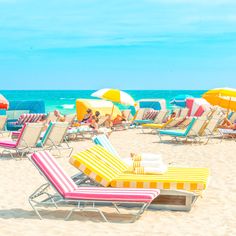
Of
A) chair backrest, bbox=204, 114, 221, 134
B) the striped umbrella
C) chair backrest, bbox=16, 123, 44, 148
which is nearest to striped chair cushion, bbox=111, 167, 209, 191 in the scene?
chair backrest, bbox=16, 123, 44, 148

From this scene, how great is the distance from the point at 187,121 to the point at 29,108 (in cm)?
824

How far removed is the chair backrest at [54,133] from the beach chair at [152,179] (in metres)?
4.29

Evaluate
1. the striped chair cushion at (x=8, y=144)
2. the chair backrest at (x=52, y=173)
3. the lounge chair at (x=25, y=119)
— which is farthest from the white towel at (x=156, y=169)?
the lounge chair at (x=25, y=119)

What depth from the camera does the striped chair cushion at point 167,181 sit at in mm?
6289

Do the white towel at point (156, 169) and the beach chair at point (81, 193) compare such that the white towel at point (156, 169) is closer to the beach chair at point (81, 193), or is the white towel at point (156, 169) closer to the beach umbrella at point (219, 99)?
the beach chair at point (81, 193)

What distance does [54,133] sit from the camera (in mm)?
11562

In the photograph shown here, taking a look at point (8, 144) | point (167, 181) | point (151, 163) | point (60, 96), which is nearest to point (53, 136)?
point (8, 144)

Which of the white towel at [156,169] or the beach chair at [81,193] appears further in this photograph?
the white towel at [156,169]

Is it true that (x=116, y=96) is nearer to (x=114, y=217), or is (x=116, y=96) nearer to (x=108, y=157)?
(x=108, y=157)

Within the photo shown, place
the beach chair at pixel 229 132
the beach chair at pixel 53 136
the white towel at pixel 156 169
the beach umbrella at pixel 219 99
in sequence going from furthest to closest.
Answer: the beach umbrella at pixel 219 99
the beach chair at pixel 229 132
the beach chair at pixel 53 136
the white towel at pixel 156 169

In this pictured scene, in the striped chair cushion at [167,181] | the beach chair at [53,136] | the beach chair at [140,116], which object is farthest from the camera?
the beach chair at [140,116]

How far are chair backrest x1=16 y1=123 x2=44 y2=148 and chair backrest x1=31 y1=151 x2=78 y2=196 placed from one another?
4.90 metres

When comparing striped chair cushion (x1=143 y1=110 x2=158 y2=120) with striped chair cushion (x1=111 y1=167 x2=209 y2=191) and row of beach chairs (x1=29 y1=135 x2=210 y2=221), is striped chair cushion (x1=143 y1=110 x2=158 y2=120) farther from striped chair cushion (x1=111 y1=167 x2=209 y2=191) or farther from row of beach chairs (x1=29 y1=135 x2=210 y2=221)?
striped chair cushion (x1=111 y1=167 x2=209 y2=191)

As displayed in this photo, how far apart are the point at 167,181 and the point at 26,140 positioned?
17.5ft
